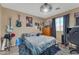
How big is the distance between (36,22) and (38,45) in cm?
35

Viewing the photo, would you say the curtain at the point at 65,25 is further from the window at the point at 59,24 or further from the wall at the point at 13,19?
the wall at the point at 13,19

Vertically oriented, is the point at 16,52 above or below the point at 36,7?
below

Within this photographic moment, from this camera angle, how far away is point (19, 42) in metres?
1.96

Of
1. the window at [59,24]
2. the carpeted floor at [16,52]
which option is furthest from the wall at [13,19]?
the window at [59,24]

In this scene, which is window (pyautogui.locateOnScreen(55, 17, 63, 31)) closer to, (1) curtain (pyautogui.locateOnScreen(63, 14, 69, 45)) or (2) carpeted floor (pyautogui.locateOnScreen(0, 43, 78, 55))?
(1) curtain (pyautogui.locateOnScreen(63, 14, 69, 45))

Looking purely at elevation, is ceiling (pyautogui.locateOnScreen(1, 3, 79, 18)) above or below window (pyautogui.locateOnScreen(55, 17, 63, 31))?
above

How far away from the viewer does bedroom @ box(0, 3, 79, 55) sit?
6.35 ft

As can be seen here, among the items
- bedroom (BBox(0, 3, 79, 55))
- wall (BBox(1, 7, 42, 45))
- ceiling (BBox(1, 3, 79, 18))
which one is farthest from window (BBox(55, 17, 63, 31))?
wall (BBox(1, 7, 42, 45))

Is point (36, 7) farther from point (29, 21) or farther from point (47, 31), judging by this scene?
point (47, 31)

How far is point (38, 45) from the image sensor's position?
6.38 ft

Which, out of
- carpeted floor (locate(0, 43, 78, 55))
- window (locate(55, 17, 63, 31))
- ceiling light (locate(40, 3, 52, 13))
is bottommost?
carpeted floor (locate(0, 43, 78, 55))

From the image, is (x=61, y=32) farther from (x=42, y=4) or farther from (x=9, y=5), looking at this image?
(x=9, y=5)

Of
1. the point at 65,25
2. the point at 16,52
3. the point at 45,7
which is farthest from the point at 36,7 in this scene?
the point at 16,52

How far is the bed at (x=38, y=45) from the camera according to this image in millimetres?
1948
